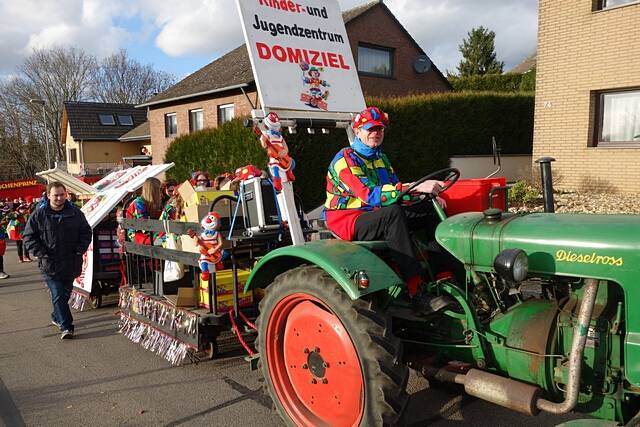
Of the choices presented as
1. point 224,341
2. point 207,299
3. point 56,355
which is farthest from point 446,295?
point 56,355

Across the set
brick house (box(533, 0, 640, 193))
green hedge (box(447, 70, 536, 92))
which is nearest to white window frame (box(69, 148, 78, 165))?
green hedge (box(447, 70, 536, 92))

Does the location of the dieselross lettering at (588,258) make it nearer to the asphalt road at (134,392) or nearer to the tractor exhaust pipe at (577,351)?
the tractor exhaust pipe at (577,351)

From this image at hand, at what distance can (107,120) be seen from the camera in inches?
1597

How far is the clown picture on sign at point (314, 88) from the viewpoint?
3.89 m

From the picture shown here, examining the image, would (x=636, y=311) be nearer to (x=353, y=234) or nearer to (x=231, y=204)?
(x=353, y=234)

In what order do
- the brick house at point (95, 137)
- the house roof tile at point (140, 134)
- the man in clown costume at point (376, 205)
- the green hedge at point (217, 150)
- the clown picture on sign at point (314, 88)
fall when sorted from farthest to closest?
the brick house at point (95, 137) → the house roof tile at point (140, 134) → the green hedge at point (217, 150) → the clown picture on sign at point (314, 88) → the man in clown costume at point (376, 205)

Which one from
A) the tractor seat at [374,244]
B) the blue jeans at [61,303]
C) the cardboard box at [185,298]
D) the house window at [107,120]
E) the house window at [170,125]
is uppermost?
the house window at [107,120]

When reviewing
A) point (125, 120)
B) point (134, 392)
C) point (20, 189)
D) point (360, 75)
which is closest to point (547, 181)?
point (134, 392)

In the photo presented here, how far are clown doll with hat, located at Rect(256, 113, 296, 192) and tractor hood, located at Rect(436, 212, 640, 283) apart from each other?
1.31 metres

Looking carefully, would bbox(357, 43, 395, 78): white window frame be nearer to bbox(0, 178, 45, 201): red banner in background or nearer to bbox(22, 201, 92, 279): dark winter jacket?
bbox(0, 178, 45, 201): red banner in background

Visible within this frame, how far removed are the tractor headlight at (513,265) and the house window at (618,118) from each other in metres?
9.35

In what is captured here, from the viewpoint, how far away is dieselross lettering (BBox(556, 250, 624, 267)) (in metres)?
2.17

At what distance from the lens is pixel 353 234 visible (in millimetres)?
3133

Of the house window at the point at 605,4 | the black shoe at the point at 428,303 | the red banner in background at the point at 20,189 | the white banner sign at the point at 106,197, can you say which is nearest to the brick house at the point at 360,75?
the red banner in background at the point at 20,189
